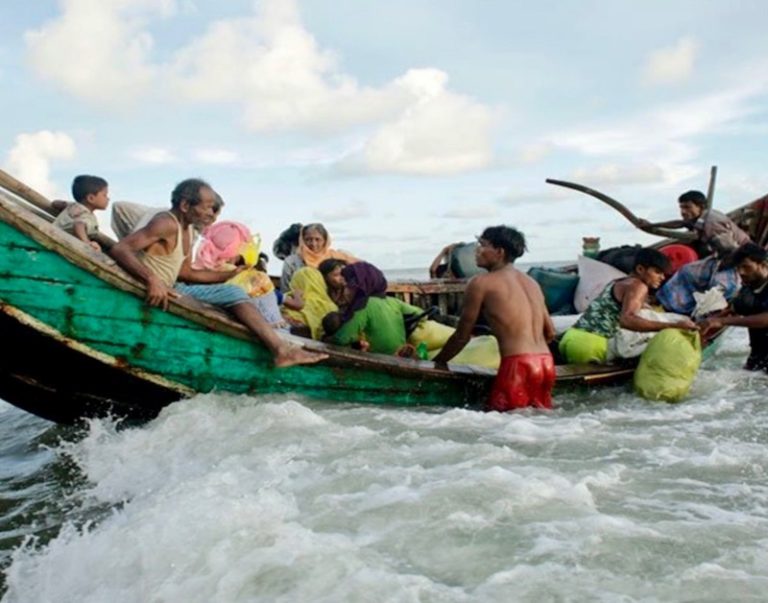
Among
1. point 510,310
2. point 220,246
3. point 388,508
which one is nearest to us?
point 388,508

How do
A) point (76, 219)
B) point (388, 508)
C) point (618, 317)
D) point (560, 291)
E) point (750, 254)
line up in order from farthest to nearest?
point (560, 291)
point (750, 254)
point (618, 317)
point (76, 219)
point (388, 508)

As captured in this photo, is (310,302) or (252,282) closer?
(252,282)

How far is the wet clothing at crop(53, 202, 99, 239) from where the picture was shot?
14.8ft

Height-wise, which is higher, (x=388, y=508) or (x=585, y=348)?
(x=585, y=348)

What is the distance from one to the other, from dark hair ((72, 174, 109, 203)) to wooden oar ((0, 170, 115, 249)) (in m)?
0.21

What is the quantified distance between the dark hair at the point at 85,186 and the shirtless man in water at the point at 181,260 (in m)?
1.09

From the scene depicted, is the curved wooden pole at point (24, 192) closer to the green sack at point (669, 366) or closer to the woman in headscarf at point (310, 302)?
the woman in headscarf at point (310, 302)

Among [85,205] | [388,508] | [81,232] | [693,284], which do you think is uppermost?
[85,205]

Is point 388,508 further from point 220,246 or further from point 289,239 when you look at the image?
point 289,239

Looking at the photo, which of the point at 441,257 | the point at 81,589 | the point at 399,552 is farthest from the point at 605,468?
the point at 441,257

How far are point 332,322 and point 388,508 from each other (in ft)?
8.07

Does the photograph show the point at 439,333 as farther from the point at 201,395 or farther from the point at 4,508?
the point at 4,508

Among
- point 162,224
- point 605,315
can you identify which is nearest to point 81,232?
point 162,224

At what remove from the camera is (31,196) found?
4770 millimetres
